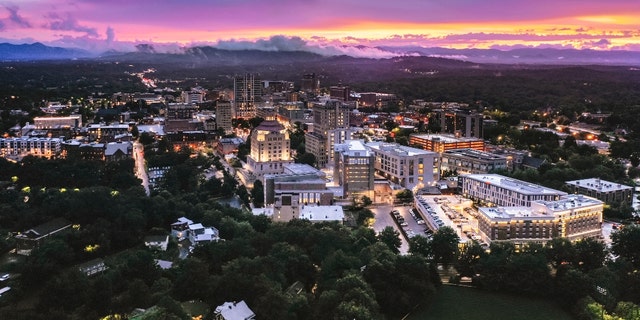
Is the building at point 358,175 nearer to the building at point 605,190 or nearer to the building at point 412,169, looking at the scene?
the building at point 412,169

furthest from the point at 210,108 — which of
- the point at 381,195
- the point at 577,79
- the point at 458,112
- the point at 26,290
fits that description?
the point at 577,79

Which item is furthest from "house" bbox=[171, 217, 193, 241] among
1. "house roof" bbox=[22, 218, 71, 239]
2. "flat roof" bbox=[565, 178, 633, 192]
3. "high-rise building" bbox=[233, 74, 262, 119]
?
"high-rise building" bbox=[233, 74, 262, 119]

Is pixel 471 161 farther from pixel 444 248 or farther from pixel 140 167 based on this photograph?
pixel 140 167

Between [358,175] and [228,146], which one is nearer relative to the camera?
[358,175]

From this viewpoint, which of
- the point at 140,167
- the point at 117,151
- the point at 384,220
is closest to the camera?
the point at 384,220

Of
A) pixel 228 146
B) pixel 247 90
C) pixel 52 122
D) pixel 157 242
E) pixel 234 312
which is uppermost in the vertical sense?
pixel 247 90

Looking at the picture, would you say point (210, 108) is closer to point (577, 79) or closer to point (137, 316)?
point (137, 316)

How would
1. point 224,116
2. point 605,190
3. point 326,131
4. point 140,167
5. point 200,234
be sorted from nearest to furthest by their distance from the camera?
point 200,234 → point 605,190 → point 140,167 → point 326,131 → point 224,116

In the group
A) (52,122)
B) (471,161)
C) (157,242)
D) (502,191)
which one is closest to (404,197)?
(502,191)
